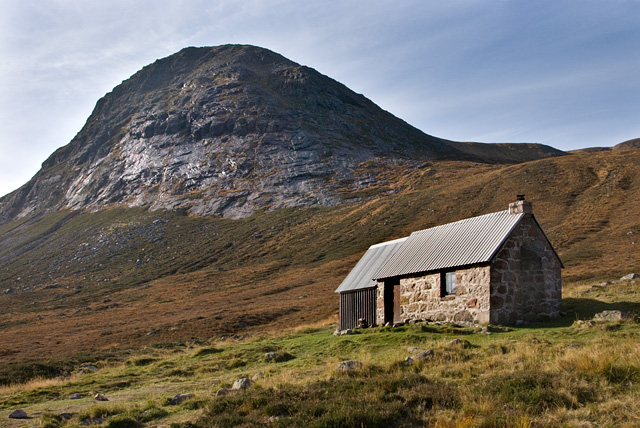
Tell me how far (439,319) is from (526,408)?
15077mm

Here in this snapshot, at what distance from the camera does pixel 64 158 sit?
174 meters

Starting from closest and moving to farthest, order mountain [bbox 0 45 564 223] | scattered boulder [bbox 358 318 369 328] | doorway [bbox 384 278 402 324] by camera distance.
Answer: doorway [bbox 384 278 402 324] < scattered boulder [bbox 358 318 369 328] < mountain [bbox 0 45 564 223]

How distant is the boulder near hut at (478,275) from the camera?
23688mm

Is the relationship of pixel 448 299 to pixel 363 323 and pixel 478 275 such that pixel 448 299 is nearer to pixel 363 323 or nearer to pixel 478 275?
pixel 478 275

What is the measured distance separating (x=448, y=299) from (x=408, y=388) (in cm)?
1325

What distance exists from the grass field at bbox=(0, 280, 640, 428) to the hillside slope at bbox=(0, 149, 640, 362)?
2034 centimetres

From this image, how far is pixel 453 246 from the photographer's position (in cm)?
2641

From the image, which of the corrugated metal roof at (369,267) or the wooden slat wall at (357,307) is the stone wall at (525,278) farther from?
the wooden slat wall at (357,307)

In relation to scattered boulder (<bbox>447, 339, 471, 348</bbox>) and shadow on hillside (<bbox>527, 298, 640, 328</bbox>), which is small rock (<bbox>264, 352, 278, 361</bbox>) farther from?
shadow on hillside (<bbox>527, 298, 640, 328</bbox>)

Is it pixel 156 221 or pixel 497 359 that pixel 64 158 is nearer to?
pixel 156 221

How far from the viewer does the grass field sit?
10.5 metres

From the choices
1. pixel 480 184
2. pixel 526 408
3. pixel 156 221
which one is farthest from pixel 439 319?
pixel 156 221

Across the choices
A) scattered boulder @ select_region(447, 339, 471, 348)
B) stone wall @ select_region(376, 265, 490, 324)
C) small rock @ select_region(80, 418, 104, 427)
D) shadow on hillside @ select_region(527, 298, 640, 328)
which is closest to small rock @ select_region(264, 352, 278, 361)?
stone wall @ select_region(376, 265, 490, 324)

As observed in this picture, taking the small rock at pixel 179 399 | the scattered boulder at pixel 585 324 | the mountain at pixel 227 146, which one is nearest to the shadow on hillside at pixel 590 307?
the scattered boulder at pixel 585 324
